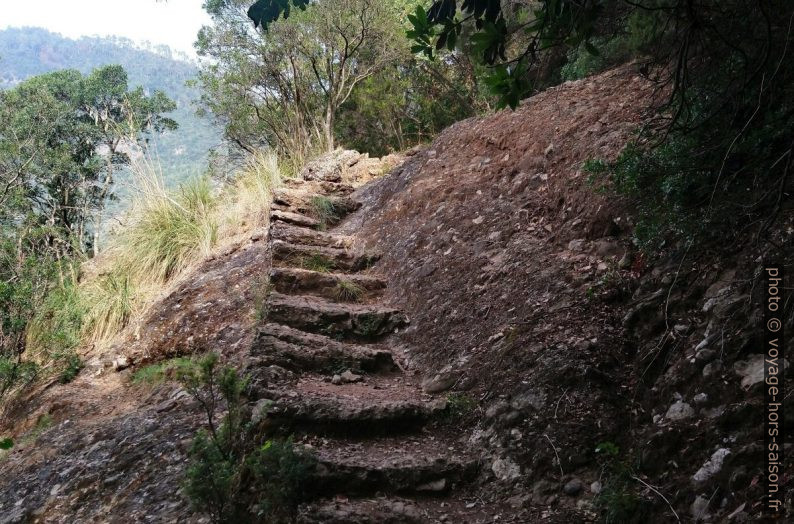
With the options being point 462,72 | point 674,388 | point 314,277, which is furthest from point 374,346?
point 462,72

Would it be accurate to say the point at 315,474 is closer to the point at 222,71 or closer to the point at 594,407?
the point at 594,407

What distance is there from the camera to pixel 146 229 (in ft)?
18.4

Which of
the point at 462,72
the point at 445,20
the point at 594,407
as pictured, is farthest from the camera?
the point at 462,72

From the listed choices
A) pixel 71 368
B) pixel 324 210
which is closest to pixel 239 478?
Result: pixel 71 368

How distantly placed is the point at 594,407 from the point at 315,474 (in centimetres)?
113

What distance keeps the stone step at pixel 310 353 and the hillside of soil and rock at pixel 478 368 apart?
0.01 metres

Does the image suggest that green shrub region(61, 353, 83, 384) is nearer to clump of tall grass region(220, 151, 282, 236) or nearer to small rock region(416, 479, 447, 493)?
clump of tall grass region(220, 151, 282, 236)

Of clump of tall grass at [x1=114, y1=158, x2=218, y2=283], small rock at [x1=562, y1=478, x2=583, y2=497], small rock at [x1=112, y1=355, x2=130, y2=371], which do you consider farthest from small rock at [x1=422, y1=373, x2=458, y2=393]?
clump of tall grass at [x1=114, y1=158, x2=218, y2=283]

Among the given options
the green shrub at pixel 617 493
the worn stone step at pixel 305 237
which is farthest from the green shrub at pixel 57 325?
the green shrub at pixel 617 493

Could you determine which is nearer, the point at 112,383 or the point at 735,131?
the point at 735,131

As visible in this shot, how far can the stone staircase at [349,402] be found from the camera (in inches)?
88.0

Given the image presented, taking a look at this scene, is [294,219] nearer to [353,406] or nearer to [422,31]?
[353,406]

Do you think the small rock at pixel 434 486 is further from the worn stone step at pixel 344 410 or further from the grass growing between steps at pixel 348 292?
the grass growing between steps at pixel 348 292

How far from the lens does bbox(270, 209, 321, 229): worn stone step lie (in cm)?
525
